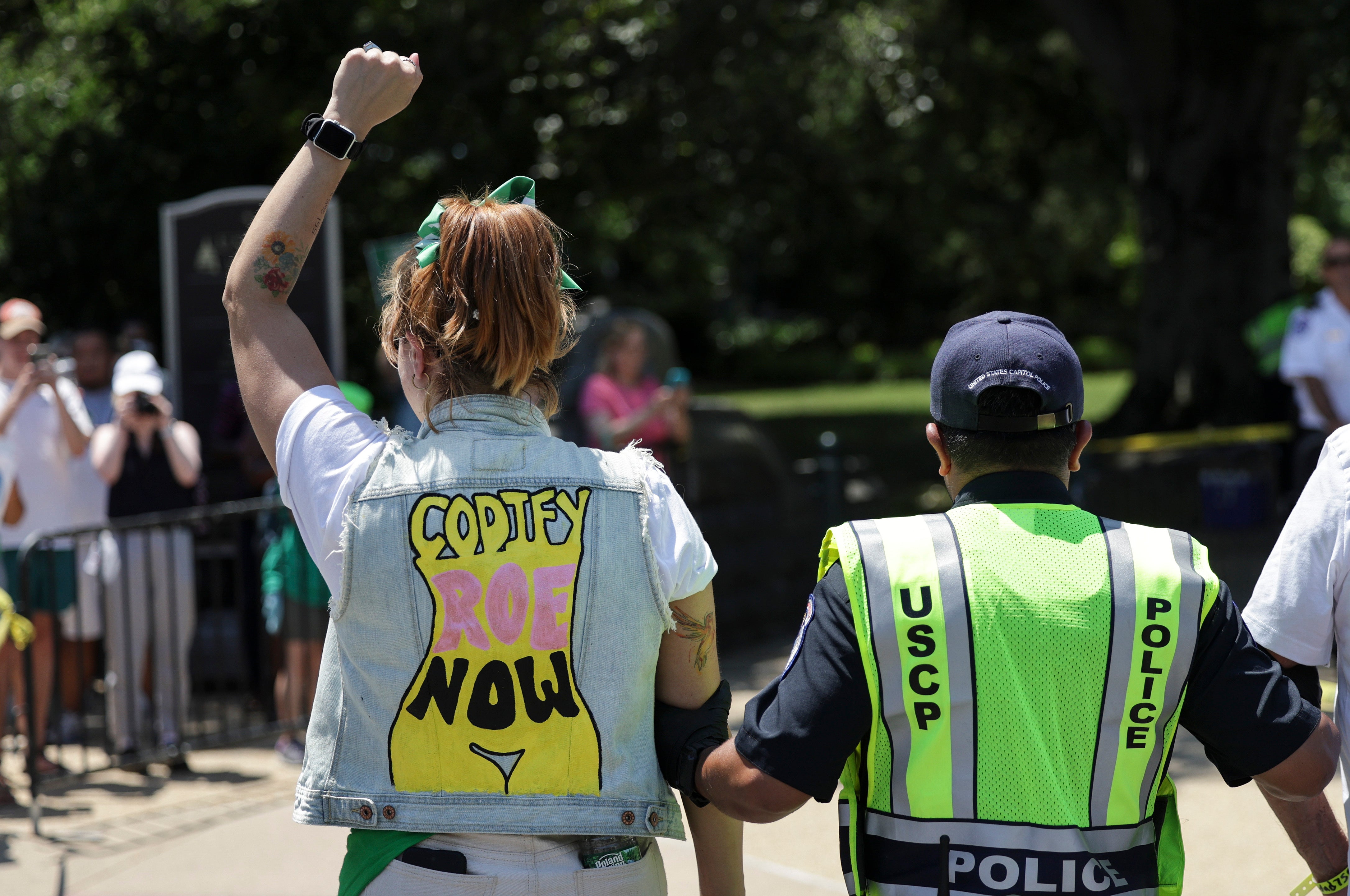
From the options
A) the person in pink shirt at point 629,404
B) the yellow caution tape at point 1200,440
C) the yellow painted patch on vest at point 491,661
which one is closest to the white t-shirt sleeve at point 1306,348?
the yellow caution tape at point 1200,440

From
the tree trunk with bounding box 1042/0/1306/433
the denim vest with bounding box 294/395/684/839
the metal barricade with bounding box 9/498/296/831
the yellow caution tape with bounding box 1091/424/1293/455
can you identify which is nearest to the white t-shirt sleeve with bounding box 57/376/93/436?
the metal barricade with bounding box 9/498/296/831

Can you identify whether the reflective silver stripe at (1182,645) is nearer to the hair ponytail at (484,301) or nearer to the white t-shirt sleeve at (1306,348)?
the hair ponytail at (484,301)

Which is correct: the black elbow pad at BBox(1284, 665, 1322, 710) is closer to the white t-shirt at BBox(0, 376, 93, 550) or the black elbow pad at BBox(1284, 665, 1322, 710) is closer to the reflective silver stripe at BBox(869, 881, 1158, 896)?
the reflective silver stripe at BBox(869, 881, 1158, 896)

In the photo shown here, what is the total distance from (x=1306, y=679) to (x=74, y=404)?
5.98 meters

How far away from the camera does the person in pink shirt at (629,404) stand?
→ 316 inches

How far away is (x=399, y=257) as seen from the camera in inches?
83.4

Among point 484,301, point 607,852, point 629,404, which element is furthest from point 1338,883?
point 629,404

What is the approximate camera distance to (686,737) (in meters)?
2.11

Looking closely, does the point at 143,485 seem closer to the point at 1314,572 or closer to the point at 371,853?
the point at 371,853

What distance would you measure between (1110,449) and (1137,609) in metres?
10.8

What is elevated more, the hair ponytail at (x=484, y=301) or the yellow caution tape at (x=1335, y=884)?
the hair ponytail at (x=484, y=301)

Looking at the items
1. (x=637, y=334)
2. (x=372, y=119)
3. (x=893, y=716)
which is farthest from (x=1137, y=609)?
(x=637, y=334)

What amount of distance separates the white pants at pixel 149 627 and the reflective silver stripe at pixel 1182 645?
18.0 feet

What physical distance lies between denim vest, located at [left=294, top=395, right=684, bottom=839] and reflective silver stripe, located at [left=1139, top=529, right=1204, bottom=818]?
0.74m
